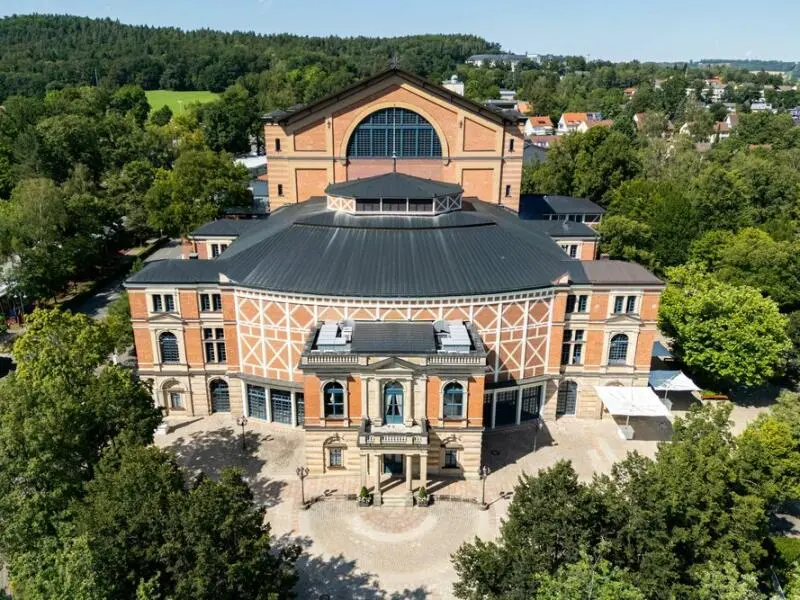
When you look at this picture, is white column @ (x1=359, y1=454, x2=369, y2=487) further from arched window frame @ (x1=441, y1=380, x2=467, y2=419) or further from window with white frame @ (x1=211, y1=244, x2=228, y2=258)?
window with white frame @ (x1=211, y1=244, x2=228, y2=258)

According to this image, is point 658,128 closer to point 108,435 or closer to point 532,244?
point 532,244

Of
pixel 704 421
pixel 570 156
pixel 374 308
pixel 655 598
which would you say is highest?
pixel 570 156

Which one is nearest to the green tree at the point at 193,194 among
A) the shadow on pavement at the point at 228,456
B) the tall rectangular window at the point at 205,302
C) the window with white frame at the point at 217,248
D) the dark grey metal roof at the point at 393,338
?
the window with white frame at the point at 217,248

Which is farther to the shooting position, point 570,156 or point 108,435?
point 570,156

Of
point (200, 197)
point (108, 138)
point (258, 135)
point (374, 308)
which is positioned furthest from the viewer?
point (258, 135)

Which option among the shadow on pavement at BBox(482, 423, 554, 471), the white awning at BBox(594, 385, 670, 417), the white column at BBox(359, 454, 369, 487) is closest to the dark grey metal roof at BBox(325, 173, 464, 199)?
the shadow on pavement at BBox(482, 423, 554, 471)

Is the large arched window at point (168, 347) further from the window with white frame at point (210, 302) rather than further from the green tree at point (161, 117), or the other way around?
the green tree at point (161, 117)

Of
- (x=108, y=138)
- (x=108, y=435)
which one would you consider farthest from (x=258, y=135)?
(x=108, y=435)
